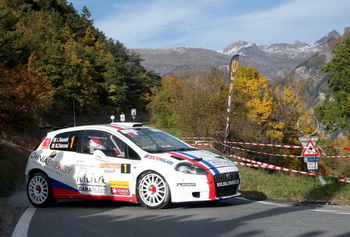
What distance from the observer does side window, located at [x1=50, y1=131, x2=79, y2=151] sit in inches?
374

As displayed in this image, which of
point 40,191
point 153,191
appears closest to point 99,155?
point 153,191

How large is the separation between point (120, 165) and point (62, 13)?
99986 millimetres

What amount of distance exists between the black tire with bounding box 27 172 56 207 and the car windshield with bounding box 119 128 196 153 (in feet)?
6.58

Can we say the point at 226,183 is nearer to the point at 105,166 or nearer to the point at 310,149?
the point at 105,166

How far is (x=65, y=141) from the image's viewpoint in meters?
9.64

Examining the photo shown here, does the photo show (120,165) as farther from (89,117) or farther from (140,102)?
(140,102)

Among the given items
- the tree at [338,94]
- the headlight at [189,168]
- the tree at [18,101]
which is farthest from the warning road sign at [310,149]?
the tree at [338,94]

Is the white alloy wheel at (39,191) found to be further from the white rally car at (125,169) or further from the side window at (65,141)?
the side window at (65,141)

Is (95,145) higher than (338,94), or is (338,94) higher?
(338,94)

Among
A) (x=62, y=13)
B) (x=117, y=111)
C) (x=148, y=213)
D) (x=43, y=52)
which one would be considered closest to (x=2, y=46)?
(x=43, y=52)

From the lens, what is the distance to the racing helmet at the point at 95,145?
9164 mm

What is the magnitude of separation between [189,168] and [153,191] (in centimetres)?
80

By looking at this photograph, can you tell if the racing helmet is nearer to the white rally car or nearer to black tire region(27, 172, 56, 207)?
the white rally car

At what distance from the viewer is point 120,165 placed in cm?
866
